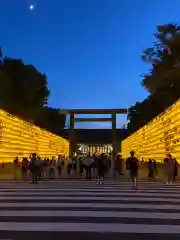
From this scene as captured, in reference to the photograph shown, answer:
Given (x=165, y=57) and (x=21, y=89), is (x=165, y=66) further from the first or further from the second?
(x=21, y=89)

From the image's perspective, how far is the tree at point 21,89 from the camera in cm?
4975

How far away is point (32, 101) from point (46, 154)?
1309cm

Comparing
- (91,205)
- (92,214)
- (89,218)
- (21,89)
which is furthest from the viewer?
(21,89)

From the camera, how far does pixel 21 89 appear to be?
50.9m

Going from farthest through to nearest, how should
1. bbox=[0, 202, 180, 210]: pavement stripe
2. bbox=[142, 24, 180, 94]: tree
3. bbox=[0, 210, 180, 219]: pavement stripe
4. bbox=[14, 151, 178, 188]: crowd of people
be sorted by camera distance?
bbox=[142, 24, 180, 94]: tree → bbox=[14, 151, 178, 188]: crowd of people → bbox=[0, 202, 180, 210]: pavement stripe → bbox=[0, 210, 180, 219]: pavement stripe

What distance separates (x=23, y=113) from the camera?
53469mm

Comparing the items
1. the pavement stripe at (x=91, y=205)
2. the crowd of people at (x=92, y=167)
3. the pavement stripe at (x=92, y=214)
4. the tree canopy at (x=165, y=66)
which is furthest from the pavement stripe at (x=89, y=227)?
the tree canopy at (x=165, y=66)

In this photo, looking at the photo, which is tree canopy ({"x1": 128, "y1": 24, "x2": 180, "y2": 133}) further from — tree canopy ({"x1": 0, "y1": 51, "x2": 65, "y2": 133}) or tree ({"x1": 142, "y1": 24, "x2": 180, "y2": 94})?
tree canopy ({"x1": 0, "y1": 51, "x2": 65, "y2": 133})

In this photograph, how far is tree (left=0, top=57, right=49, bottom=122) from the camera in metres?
49.8

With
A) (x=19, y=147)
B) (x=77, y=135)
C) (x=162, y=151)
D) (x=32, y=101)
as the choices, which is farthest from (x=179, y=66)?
(x=77, y=135)

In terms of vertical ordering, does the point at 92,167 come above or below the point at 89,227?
above

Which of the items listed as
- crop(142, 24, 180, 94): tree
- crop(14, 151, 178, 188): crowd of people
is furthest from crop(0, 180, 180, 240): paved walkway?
crop(142, 24, 180, 94): tree

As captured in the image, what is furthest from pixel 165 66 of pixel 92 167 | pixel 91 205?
pixel 91 205

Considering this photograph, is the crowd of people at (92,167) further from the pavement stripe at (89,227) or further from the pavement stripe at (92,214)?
the pavement stripe at (89,227)
